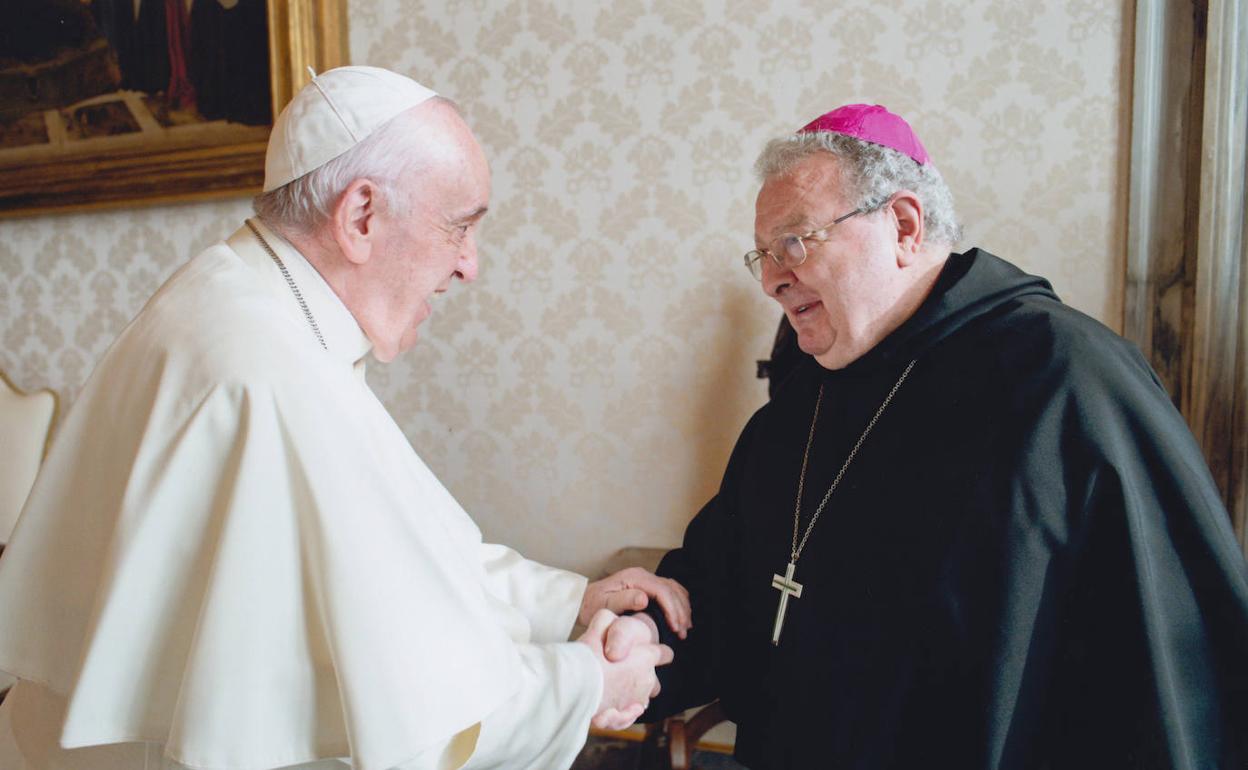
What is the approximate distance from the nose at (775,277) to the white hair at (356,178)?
0.73 metres

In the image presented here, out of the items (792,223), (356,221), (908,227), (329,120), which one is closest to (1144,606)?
(908,227)

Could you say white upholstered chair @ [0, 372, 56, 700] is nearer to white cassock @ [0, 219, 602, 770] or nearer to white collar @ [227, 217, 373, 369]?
white cassock @ [0, 219, 602, 770]

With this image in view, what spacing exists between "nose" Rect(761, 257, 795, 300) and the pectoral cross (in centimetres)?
58

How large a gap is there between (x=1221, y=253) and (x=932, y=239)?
0.96 metres

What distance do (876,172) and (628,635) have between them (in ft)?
3.52

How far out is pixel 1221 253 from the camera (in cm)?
208

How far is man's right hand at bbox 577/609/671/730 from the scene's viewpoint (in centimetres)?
159

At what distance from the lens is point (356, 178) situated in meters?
1.47

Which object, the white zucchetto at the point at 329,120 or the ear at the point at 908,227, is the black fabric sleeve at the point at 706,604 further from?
the white zucchetto at the point at 329,120

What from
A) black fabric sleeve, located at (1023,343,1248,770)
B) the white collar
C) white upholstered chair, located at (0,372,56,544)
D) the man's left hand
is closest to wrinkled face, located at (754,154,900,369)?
black fabric sleeve, located at (1023,343,1248,770)

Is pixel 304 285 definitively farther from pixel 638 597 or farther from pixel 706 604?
pixel 706 604

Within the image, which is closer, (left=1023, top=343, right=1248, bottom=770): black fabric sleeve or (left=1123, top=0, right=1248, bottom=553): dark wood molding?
(left=1023, top=343, right=1248, bottom=770): black fabric sleeve

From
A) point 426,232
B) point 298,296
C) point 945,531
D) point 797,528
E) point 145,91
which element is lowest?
point 797,528

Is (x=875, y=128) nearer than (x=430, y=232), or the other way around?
(x=430, y=232)
